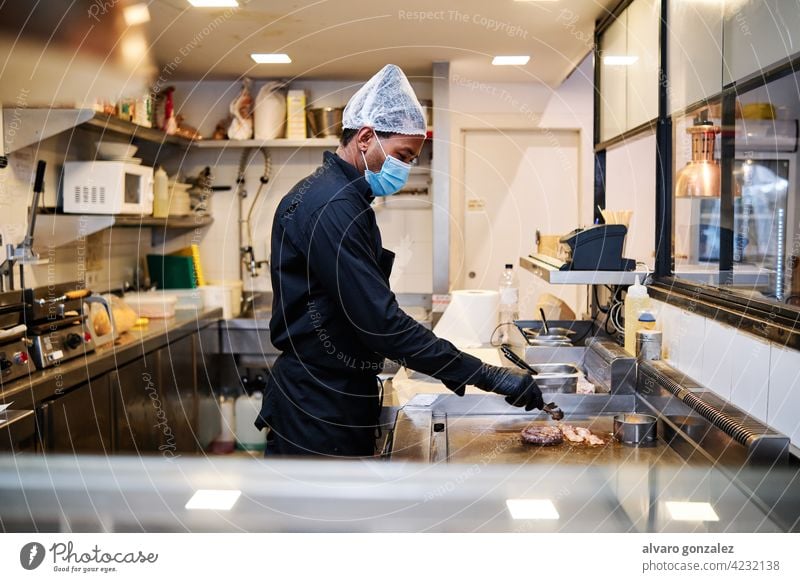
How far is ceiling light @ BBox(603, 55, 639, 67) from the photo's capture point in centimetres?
225

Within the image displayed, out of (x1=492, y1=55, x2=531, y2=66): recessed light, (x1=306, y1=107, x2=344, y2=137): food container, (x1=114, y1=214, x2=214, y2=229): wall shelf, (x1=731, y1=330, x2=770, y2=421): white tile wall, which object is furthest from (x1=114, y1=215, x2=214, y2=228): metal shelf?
(x1=731, y1=330, x2=770, y2=421): white tile wall

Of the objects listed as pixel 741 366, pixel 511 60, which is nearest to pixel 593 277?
pixel 741 366

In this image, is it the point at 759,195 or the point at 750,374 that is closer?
the point at 750,374

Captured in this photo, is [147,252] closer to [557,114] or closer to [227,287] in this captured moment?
[227,287]

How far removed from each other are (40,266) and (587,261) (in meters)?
1.82

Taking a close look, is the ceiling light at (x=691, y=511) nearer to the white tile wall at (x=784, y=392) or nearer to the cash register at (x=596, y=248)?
the white tile wall at (x=784, y=392)

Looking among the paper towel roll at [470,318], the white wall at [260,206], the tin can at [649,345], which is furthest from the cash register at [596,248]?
the white wall at [260,206]

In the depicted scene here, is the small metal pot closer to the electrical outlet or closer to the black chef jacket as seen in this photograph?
the black chef jacket

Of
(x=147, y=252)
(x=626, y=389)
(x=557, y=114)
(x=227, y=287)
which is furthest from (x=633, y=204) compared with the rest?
(x=626, y=389)

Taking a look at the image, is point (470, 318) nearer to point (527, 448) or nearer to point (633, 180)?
point (527, 448)

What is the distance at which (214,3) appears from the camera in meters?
2.17

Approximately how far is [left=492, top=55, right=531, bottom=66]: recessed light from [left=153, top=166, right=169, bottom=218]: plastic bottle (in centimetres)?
139

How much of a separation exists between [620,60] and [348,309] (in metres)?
1.53

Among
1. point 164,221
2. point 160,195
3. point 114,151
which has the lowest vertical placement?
point 164,221
